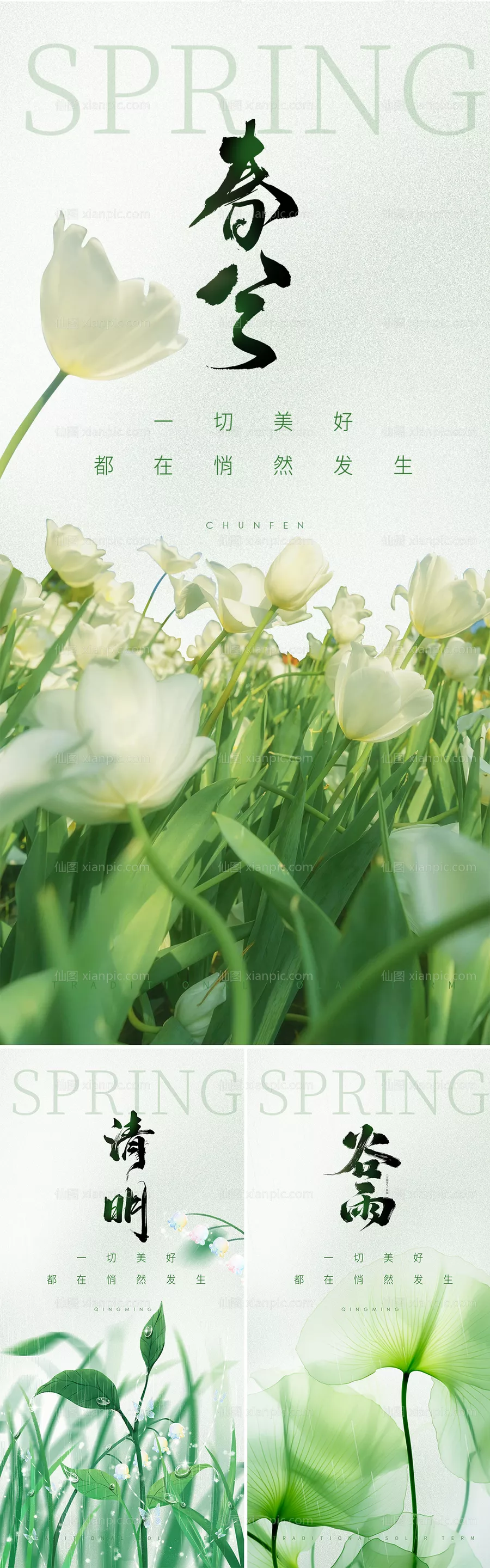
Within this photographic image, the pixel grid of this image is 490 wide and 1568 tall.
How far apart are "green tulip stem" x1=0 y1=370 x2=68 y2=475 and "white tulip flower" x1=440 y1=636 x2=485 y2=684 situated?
28 cm

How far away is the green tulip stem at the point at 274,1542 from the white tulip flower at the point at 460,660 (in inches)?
19.4

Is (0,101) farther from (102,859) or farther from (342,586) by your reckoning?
(102,859)

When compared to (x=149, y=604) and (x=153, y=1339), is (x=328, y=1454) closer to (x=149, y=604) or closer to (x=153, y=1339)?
(x=153, y=1339)

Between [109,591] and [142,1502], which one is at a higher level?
[109,591]

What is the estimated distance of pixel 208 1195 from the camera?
55 cm

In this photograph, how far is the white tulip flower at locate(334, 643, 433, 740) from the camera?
1.78ft

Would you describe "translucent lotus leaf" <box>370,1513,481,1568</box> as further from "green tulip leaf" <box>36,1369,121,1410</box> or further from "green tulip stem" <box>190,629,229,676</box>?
"green tulip stem" <box>190,629,229,676</box>

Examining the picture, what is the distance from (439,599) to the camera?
564 mm

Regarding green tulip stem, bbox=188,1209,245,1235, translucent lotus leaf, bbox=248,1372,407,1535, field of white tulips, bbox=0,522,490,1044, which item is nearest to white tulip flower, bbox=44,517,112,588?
field of white tulips, bbox=0,522,490,1044

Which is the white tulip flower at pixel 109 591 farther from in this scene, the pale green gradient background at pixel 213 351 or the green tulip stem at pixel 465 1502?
the green tulip stem at pixel 465 1502

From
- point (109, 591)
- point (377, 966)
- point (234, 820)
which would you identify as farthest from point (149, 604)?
point (377, 966)

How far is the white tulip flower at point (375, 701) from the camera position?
21.3 inches

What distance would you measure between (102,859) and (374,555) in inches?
9.3

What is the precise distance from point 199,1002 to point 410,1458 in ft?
0.96
